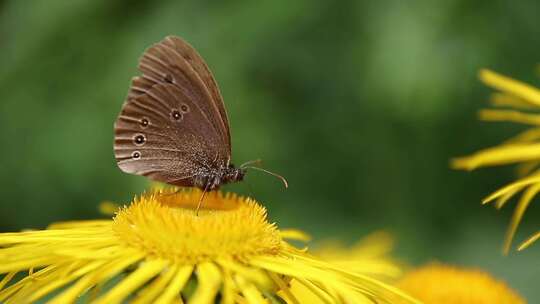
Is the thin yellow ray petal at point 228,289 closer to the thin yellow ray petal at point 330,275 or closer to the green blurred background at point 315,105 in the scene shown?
the thin yellow ray petal at point 330,275

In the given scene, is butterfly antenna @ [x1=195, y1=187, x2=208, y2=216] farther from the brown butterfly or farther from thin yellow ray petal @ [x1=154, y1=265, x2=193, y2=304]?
thin yellow ray petal @ [x1=154, y1=265, x2=193, y2=304]

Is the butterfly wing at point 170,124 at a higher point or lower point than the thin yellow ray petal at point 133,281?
higher

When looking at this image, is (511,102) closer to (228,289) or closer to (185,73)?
(185,73)

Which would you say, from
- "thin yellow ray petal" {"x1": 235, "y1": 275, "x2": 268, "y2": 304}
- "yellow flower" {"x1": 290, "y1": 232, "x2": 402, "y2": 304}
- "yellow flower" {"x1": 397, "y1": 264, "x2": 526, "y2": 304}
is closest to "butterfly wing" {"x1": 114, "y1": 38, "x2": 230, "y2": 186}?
"yellow flower" {"x1": 290, "y1": 232, "x2": 402, "y2": 304}

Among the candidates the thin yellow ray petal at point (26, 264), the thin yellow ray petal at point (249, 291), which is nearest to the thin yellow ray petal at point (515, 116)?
the thin yellow ray petal at point (249, 291)

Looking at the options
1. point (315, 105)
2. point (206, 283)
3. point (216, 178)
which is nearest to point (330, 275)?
point (206, 283)

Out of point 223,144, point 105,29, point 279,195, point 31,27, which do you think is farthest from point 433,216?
point 223,144
